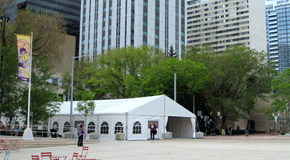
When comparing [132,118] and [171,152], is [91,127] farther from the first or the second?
[171,152]

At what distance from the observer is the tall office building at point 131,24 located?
87.2 metres

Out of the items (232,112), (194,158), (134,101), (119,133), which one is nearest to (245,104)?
(232,112)

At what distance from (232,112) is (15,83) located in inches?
1320

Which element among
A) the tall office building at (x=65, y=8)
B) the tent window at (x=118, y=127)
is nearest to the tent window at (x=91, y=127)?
the tent window at (x=118, y=127)

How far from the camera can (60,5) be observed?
123812 millimetres

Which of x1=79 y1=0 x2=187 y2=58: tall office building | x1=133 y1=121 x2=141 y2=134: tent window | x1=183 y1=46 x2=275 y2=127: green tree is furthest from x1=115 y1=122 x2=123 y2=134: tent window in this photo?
x1=79 y1=0 x2=187 y2=58: tall office building

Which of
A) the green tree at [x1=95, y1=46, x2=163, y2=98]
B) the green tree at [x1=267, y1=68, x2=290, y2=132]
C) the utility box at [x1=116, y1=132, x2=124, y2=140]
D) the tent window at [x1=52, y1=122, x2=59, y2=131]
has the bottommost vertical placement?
the utility box at [x1=116, y1=132, x2=124, y2=140]

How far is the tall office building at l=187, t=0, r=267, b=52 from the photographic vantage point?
132m

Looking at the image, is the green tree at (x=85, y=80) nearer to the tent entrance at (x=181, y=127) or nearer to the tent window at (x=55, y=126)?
the tent window at (x=55, y=126)

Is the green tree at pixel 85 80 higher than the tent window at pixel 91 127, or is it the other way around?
the green tree at pixel 85 80

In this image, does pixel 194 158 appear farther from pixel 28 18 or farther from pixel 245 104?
pixel 245 104

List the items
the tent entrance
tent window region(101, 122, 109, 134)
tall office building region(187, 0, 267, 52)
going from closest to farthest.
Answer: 1. tent window region(101, 122, 109, 134)
2. the tent entrance
3. tall office building region(187, 0, 267, 52)

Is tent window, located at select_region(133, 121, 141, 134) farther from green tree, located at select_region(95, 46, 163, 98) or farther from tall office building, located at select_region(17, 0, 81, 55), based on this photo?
tall office building, located at select_region(17, 0, 81, 55)

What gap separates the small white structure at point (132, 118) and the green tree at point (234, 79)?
18088 millimetres
